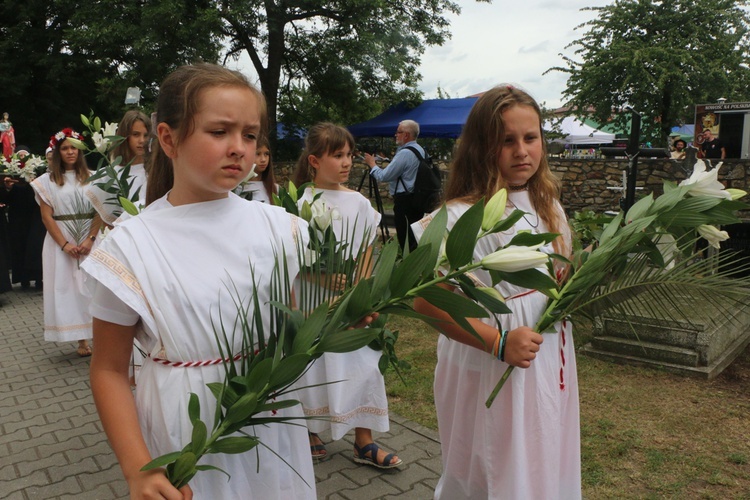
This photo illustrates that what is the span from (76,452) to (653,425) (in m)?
3.82

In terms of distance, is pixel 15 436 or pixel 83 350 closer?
pixel 15 436

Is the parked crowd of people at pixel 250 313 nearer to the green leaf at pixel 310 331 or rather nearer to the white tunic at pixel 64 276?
the green leaf at pixel 310 331

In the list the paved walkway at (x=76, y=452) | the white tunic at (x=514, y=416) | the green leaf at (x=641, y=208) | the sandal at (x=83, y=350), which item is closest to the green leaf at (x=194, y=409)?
the white tunic at (x=514, y=416)

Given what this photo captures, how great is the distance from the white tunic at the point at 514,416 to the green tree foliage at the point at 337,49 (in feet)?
61.9

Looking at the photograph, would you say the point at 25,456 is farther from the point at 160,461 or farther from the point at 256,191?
the point at 160,461

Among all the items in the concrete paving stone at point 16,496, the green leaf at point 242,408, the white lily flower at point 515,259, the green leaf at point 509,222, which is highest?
the green leaf at point 509,222

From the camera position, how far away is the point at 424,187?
8.91 meters

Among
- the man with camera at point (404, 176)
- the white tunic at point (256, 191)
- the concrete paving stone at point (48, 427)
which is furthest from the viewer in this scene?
the man with camera at point (404, 176)

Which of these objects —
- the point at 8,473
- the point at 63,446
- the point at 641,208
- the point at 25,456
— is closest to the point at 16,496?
the point at 8,473

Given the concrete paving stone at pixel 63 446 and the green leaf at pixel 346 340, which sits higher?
the green leaf at pixel 346 340

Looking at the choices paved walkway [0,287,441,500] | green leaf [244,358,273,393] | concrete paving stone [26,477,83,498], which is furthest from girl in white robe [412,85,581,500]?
concrete paving stone [26,477,83,498]

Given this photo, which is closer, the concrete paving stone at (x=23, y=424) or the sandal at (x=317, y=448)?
the sandal at (x=317, y=448)

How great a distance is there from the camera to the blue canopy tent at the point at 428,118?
18031 mm

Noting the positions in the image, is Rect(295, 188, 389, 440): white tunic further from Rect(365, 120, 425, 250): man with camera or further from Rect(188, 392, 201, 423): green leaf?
Rect(365, 120, 425, 250): man with camera
